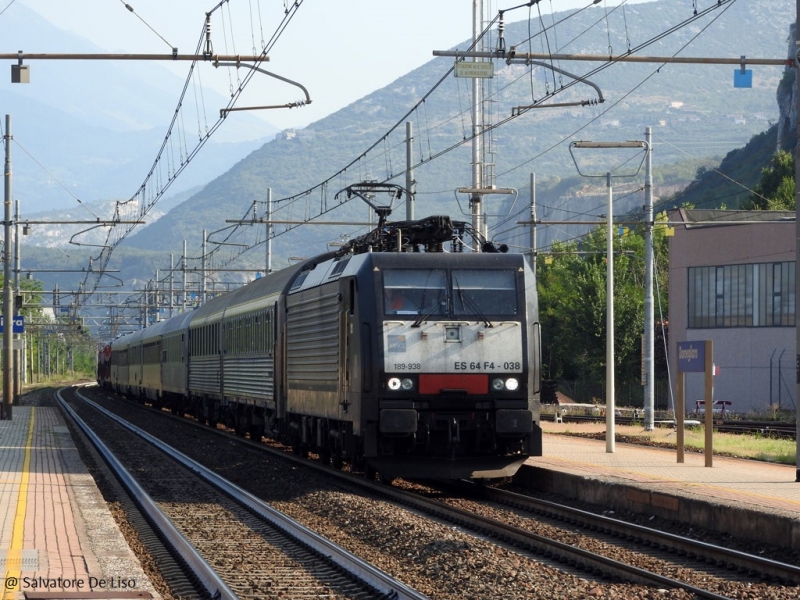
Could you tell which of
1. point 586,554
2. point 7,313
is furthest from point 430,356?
point 7,313

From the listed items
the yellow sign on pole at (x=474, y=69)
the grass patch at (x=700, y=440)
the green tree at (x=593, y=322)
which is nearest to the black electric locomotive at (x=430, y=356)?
the yellow sign on pole at (x=474, y=69)

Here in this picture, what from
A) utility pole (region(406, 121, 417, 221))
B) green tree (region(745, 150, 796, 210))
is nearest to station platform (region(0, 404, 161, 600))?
utility pole (region(406, 121, 417, 221))

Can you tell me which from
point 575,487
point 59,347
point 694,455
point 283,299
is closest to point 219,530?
point 575,487

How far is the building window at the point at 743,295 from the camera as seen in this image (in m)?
58.2

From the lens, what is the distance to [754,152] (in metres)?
146

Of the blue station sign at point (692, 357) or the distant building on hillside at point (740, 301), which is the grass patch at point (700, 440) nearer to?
the blue station sign at point (692, 357)

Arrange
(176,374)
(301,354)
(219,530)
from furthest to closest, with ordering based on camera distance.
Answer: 1. (176,374)
2. (301,354)
3. (219,530)

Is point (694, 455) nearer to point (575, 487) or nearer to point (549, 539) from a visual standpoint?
point (575, 487)

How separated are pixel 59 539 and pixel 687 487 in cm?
793

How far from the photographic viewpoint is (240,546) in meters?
12.8

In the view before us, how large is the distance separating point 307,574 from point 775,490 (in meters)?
7.59

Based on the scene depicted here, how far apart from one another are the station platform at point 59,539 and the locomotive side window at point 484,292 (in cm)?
542

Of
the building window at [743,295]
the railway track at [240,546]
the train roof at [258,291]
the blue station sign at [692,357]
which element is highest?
the building window at [743,295]

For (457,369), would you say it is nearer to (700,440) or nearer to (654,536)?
(654,536)
